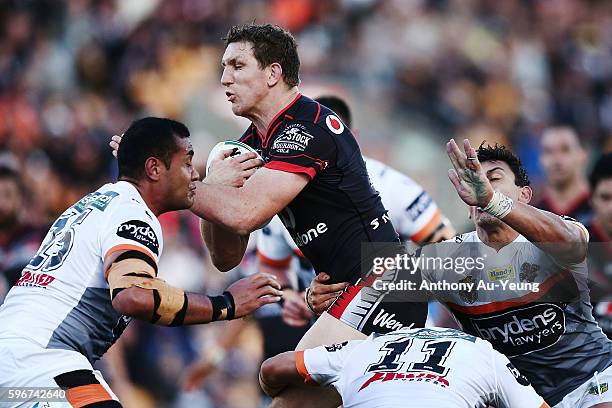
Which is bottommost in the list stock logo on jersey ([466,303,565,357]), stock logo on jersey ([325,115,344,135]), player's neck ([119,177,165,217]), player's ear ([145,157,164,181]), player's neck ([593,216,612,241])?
stock logo on jersey ([466,303,565,357])

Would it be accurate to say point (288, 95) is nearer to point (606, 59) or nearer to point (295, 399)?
point (295, 399)

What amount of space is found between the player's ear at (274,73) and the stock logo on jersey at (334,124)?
15.8 inches

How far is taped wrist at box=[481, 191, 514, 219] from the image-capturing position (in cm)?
572

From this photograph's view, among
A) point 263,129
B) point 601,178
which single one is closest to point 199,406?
point 601,178

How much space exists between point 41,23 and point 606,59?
26.8ft

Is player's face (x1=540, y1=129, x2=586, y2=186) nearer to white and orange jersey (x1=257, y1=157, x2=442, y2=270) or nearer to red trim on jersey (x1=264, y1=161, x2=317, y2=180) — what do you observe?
white and orange jersey (x1=257, y1=157, x2=442, y2=270)

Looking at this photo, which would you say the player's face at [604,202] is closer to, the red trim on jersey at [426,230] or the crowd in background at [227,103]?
the red trim on jersey at [426,230]

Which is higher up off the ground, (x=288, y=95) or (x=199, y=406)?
(x=288, y=95)

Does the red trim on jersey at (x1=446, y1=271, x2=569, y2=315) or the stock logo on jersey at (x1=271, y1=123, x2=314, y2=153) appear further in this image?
the red trim on jersey at (x1=446, y1=271, x2=569, y2=315)

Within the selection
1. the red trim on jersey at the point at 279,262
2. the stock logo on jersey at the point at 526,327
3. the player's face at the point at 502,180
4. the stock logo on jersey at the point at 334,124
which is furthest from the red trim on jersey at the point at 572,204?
the stock logo on jersey at the point at 334,124

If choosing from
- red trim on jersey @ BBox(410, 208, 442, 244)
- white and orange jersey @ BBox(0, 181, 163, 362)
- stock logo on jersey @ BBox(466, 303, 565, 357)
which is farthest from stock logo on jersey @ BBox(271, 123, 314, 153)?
red trim on jersey @ BBox(410, 208, 442, 244)

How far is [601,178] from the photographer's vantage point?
8.49 meters

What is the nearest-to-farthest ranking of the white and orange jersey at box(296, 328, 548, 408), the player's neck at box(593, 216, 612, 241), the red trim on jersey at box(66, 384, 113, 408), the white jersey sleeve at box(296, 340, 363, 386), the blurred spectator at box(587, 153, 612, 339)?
1. the white and orange jersey at box(296, 328, 548, 408)
2. the red trim on jersey at box(66, 384, 113, 408)
3. the white jersey sleeve at box(296, 340, 363, 386)
4. the blurred spectator at box(587, 153, 612, 339)
5. the player's neck at box(593, 216, 612, 241)

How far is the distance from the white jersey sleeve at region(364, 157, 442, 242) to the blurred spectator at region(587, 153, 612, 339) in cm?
129
